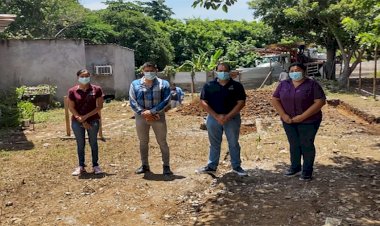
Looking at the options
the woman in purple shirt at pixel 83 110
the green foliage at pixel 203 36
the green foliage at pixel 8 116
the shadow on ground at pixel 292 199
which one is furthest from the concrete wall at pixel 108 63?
the shadow on ground at pixel 292 199

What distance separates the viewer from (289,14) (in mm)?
21094

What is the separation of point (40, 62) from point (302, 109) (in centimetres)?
1421

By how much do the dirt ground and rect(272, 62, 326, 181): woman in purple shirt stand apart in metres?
0.44

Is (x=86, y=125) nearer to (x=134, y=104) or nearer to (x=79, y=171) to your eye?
(x=79, y=171)

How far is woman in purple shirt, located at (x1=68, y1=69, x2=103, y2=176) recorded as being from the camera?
6279mm

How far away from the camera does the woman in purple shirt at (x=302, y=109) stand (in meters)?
5.64

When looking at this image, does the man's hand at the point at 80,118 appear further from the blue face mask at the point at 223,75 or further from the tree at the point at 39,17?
the tree at the point at 39,17

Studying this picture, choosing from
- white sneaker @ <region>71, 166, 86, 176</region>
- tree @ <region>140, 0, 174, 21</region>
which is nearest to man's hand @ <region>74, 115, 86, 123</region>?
white sneaker @ <region>71, 166, 86, 176</region>

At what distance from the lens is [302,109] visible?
223 inches

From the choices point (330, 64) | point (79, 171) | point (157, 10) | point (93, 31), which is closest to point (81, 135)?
point (79, 171)

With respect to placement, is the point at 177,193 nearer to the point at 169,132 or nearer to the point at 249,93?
the point at 169,132

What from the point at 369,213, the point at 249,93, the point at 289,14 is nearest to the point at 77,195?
the point at 369,213

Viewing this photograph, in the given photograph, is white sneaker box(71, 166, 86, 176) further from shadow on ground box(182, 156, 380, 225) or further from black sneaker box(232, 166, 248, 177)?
black sneaker box(232, 166, 248, 177)

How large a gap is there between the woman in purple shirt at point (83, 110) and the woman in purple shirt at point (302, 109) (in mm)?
2612
